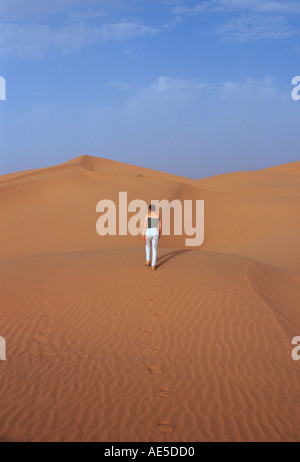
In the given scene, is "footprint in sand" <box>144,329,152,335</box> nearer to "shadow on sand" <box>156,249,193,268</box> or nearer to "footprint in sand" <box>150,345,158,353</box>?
"footprint in sand" <box>150,345,158,353</box>

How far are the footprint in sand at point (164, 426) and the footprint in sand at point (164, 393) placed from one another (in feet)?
1.79

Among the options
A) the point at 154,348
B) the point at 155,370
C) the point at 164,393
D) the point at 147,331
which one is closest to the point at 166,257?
the point at 147,331

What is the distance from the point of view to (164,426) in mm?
4777

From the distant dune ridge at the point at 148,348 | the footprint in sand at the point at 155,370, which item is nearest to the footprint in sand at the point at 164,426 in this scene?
the distant dune ridge at the point at 148,348

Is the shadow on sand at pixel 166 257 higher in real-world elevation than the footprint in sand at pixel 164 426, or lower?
higher

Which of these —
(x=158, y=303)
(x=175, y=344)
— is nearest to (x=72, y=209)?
(x=158, y=303)

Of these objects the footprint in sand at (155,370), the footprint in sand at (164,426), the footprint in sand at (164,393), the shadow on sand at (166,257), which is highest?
the shadow on sand at (166,257)

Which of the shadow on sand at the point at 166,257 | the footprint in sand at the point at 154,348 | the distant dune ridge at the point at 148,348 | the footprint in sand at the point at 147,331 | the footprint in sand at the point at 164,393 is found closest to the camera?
the distant dune ridge at the point at 148,348

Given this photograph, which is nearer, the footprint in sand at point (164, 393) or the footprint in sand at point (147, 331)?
the footprint in sand at point (164, 393)

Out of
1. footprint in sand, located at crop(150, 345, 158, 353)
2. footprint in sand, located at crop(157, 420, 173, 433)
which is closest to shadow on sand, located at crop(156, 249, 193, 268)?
footprint in sand, located at crop(150, 345, 158, 353)

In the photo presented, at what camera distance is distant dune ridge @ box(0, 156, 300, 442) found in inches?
192

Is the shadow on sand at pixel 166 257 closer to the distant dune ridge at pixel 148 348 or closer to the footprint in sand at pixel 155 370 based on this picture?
the distant dune ridge at pixel 148 348

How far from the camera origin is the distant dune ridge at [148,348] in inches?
192
